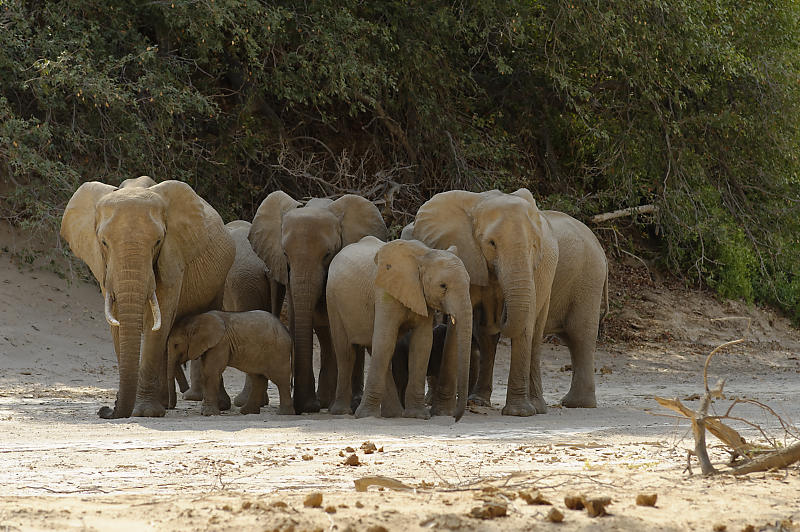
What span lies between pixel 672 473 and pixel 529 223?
171 inches

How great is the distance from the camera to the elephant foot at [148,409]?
385 inches

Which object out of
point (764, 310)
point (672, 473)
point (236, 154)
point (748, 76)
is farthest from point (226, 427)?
point (764, 310)

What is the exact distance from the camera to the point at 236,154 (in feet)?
55.6

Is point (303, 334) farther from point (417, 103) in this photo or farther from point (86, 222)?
point (417, 103)

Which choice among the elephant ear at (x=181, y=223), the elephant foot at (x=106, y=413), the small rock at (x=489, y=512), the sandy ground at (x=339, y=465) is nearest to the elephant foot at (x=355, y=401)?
the sandy ground at (x=339, y=465)

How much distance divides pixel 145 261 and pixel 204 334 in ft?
3.40

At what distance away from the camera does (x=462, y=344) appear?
30.6ft

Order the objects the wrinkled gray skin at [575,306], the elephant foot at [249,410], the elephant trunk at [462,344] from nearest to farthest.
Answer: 1. the elephant trunk at [462,344]
2. the elephant foot at [249,410]
3. the wrinkled gray skin at [575,306]

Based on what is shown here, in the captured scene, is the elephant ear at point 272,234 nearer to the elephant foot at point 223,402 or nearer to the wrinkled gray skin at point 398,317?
the wrinkled gray skin at point 398,317

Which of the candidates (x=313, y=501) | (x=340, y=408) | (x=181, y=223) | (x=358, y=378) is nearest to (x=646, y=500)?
(x=313, y=501)

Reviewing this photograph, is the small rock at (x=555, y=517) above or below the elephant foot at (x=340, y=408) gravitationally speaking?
below

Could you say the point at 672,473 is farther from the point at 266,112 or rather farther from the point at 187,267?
the point at 266,112

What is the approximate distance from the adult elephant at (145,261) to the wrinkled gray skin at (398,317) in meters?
1.29

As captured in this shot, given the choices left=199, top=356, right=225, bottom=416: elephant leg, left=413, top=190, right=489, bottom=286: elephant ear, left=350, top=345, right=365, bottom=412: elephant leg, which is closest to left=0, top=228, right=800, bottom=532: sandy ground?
left=199, top=356, right=225, bottom=416: elephant leg
